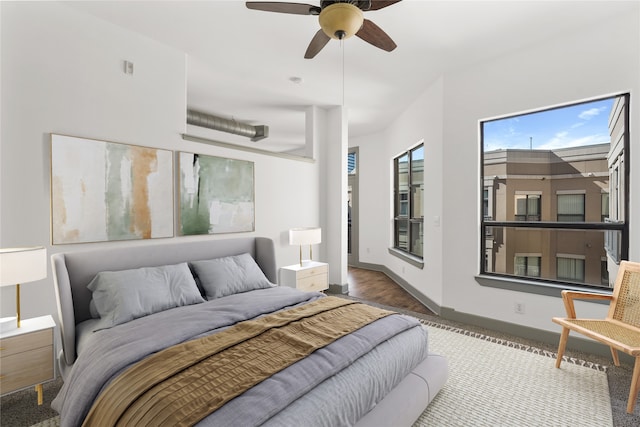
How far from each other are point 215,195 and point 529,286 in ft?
11.3

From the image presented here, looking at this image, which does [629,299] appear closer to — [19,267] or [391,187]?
[391,187]

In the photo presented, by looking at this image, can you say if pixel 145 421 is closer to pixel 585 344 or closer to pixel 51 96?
pixel 51 96

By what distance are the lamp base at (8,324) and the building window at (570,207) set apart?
462cm

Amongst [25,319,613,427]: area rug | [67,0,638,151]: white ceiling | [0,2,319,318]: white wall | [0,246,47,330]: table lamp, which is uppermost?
[67,0,638,151]: white ceiling

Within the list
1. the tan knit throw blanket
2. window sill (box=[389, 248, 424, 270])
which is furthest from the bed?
window sill (box=[389, 248, 424, 270])

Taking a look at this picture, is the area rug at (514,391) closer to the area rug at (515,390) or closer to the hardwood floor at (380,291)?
the area rug at (515,390)

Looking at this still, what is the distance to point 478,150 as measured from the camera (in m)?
3.53

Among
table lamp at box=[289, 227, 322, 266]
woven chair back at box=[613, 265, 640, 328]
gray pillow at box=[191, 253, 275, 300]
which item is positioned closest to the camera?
woven chair back at box=[613, 265, 640, 328]

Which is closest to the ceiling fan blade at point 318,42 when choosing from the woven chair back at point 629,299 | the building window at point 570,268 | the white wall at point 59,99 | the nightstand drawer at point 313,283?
the white wall at point 59,99

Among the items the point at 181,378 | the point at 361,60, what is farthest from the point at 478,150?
the point at 181,378

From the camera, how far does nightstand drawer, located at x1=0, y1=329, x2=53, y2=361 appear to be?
1.93 metres

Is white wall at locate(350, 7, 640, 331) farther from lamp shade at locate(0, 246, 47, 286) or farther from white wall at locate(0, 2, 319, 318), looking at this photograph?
lamp shade at locate(0, 246, 47, 286)

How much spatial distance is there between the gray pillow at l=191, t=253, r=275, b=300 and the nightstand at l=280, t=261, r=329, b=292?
2.47 feet

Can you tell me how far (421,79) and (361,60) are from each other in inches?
38.4
